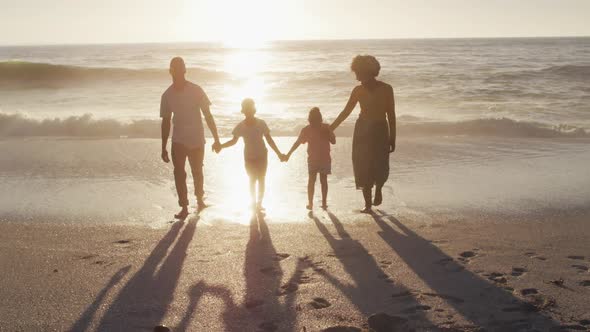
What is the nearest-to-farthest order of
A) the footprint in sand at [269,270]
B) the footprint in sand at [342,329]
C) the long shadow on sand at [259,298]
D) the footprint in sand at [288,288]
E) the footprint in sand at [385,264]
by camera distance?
the footprint in sand at [342,329] → the long shadow on sand at [259,298] → the footprint in sand at [288,288] → the footprint in sand at [269,270] → the footprint in sand at [385,264]

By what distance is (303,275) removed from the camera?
4.74m

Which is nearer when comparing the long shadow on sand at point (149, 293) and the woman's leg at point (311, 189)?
the long shadow on sand at point (149, 293)

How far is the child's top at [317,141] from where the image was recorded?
288 inches

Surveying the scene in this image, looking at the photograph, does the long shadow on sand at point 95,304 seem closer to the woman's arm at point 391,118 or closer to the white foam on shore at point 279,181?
the white foam on shore at point 279,181

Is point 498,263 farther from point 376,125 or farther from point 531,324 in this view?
point 376,125

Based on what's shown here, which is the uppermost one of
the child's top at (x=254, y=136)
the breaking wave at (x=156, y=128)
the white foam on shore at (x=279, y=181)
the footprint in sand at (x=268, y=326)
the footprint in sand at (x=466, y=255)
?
the child's top at (x=254, y=136)

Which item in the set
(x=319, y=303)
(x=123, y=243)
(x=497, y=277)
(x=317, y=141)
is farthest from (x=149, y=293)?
(x=317, y=141)

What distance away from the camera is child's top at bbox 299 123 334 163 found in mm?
7320

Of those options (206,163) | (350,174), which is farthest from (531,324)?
(206,163)

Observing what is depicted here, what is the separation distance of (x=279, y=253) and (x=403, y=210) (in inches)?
85.7

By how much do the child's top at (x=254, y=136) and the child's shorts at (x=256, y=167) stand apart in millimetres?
39

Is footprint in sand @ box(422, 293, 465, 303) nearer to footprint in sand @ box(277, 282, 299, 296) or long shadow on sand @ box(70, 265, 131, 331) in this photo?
footprint in sand @ box(277, 282, 299, 296)

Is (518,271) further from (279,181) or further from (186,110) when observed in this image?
(279,181)

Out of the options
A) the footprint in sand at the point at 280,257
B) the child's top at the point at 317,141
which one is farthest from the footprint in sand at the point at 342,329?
the child's top at the point at 317,141
